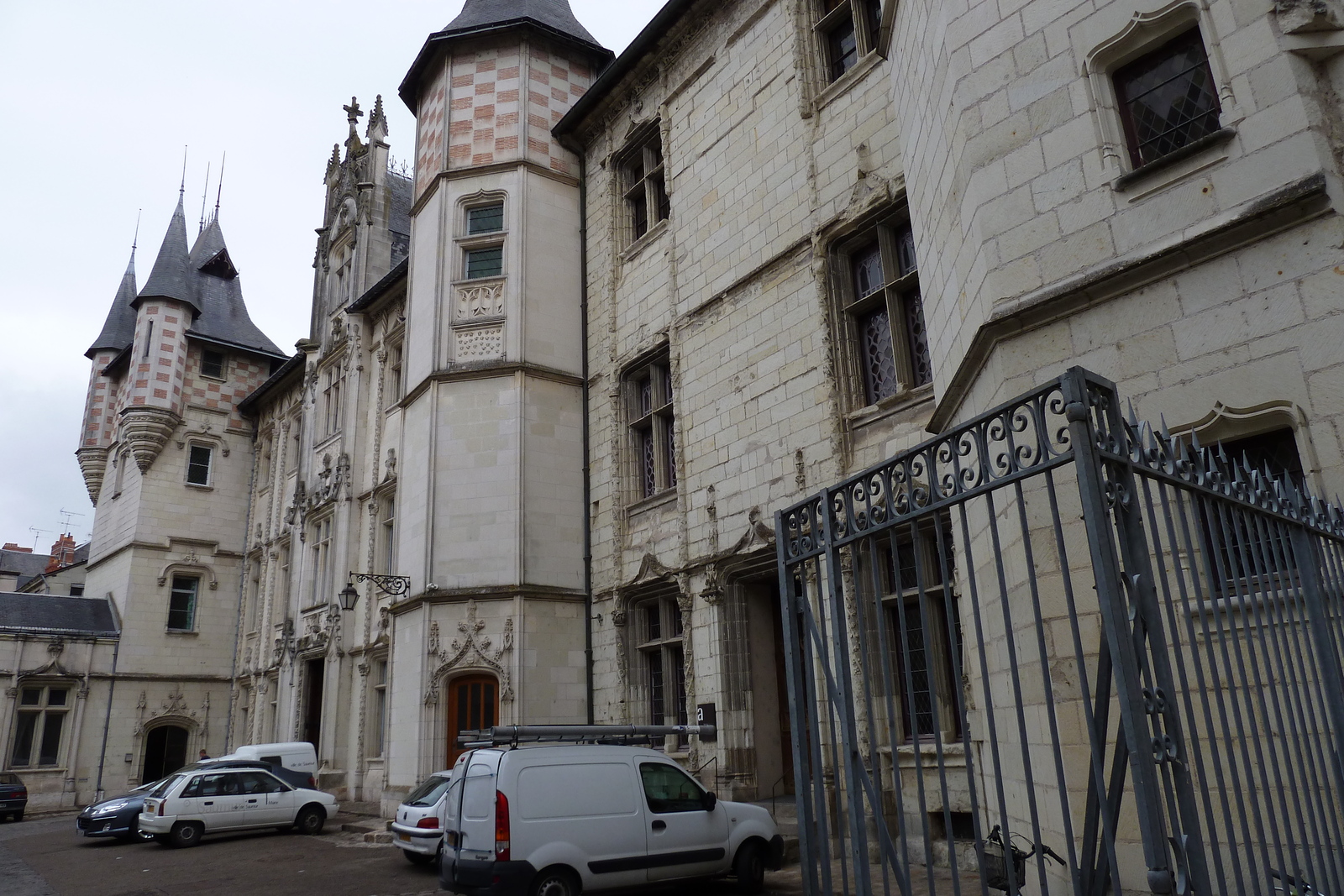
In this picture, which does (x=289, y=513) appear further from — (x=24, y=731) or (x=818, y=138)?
(x=818, y=138)

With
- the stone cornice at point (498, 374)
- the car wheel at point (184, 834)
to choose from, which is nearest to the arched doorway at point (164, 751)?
the car wheel at point (184, 834)

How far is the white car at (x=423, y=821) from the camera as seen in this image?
1095cm

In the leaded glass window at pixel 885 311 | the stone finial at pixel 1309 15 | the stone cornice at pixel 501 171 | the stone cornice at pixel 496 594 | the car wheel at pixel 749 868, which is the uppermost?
the stone cornice at pixel 501 171

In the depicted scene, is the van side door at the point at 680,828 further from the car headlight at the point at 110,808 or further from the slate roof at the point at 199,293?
the slate roof at the point at 199,293

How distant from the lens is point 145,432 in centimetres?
2792

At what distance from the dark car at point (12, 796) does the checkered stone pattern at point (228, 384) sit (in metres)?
11.6

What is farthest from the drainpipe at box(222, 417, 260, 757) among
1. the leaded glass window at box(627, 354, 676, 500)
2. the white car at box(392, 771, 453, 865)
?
the leaded glass window at box(627, 354, 676, 500)

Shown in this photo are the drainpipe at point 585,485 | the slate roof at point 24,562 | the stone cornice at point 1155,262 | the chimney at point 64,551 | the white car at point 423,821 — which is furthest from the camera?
the slate roof at point 24,562

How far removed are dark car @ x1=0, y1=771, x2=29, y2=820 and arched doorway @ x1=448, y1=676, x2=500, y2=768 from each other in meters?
14.8

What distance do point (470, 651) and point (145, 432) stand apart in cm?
1891

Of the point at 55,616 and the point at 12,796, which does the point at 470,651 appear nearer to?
the point at 12,796

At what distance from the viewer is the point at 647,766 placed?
8.90 meters

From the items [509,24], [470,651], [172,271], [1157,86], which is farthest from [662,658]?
[172,271]

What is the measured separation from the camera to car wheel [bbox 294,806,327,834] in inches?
651
